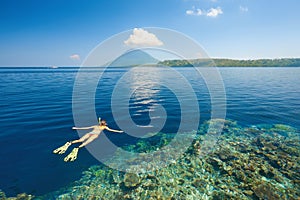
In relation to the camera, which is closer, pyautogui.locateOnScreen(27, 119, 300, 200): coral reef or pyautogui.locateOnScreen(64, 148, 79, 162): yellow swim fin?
pyautogui.locateOnScreen(27, 119, 300, 200): coral reef

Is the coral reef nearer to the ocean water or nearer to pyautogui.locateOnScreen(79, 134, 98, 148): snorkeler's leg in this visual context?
the ocean water

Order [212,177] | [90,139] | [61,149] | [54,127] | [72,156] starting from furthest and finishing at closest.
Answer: [54,127] < [90,139] < [61,149] < [72,156] < [212,177]

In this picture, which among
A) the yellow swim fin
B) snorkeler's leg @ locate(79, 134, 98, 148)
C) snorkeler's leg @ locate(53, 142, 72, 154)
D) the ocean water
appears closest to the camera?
the ocean water

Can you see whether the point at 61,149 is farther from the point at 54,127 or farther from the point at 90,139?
the point at 54,127

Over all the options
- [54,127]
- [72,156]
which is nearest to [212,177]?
[72,156]

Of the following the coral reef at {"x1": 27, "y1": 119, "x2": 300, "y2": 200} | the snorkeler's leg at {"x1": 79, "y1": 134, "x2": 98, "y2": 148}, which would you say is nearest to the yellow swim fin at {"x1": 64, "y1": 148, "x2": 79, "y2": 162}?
the snorkeler's leg at {"x1": 79, "y1": 134, "x2": 98, "y2": 148}

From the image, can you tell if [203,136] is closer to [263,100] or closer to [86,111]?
[86,111]

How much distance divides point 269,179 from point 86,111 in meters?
17.1

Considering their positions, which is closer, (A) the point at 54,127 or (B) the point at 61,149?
(B) the point at 61,149

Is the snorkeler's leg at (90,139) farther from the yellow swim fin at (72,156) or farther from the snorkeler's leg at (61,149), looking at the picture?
the snorkeler's leg at (61,149)

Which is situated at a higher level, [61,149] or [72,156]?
[61,149]

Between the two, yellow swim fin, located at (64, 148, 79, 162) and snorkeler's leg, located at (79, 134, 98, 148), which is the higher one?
snorkeler's leg, located at (79, 134, 98, 148)

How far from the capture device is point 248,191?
7.81m

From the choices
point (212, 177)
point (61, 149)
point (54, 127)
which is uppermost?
point (54, 127)
